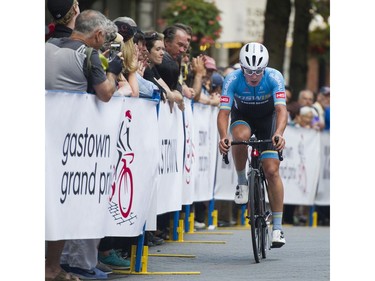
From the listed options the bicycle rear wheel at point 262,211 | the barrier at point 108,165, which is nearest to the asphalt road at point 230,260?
the bicycle rear wheel at point 262,211

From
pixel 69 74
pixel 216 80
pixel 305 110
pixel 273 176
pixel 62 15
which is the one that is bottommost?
pixel 273 176

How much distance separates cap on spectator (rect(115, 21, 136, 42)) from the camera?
11.2 meters

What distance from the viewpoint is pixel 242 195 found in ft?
39.7

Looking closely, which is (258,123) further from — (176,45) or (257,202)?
(176,45)

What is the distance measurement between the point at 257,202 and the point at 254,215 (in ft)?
0.66

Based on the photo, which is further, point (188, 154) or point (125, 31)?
point (188, 154)

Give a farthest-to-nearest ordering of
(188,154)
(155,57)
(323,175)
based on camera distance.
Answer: (323,175) → (188,154) → (155,57)

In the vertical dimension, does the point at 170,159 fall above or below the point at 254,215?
above

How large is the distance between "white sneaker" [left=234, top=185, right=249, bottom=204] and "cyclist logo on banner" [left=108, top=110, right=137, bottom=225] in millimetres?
2308

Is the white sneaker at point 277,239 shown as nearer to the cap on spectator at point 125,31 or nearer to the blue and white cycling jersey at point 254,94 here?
the blue and white cycling jersey at point 254,94

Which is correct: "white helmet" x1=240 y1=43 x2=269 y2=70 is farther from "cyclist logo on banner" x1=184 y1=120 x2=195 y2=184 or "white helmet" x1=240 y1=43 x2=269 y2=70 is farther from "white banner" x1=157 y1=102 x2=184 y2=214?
"cyclist logo on banner" x1=184 y1=120 x2=195 y2=184

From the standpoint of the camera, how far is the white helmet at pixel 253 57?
1166cm

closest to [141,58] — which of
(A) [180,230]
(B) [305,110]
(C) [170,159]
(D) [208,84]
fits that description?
(C) [170,159]
